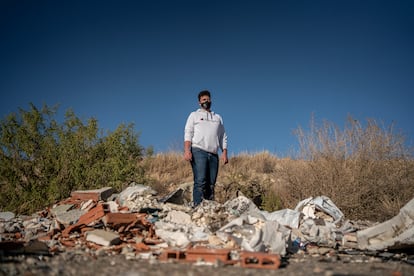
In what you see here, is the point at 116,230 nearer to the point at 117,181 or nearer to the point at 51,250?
the point at 51,250

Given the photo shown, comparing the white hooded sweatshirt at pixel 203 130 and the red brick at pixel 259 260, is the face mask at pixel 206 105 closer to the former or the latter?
the white hooded sweatshirt at pixel 203 130

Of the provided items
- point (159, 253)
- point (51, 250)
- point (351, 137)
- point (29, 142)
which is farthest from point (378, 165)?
point (29, 142)

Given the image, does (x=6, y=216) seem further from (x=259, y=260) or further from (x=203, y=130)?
(x=259, y=260)

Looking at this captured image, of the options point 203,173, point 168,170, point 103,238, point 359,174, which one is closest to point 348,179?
point 359,174

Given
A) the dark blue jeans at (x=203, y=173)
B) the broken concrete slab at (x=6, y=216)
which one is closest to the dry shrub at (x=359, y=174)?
the dark blue jeans at (x=203, y=173)

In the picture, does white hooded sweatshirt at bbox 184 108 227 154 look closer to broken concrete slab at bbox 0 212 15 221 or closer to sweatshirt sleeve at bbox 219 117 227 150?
sweatshirt sleeve at bbox 219 117 227 150

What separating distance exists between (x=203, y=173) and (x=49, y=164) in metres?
5.24

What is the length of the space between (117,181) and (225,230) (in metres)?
5.51

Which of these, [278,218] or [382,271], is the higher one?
[278,218]

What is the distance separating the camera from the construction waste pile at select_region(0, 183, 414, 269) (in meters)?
4.53

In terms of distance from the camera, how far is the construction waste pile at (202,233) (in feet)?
14.9

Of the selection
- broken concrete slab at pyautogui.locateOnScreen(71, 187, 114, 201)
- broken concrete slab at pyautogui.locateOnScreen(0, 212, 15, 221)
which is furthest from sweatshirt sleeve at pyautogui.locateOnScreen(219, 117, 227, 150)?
broken concrete slab at pyautogui.locateOnScreen(0, 212, 15, 221)

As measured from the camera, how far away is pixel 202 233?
5.47 m

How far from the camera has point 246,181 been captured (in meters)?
10.8
